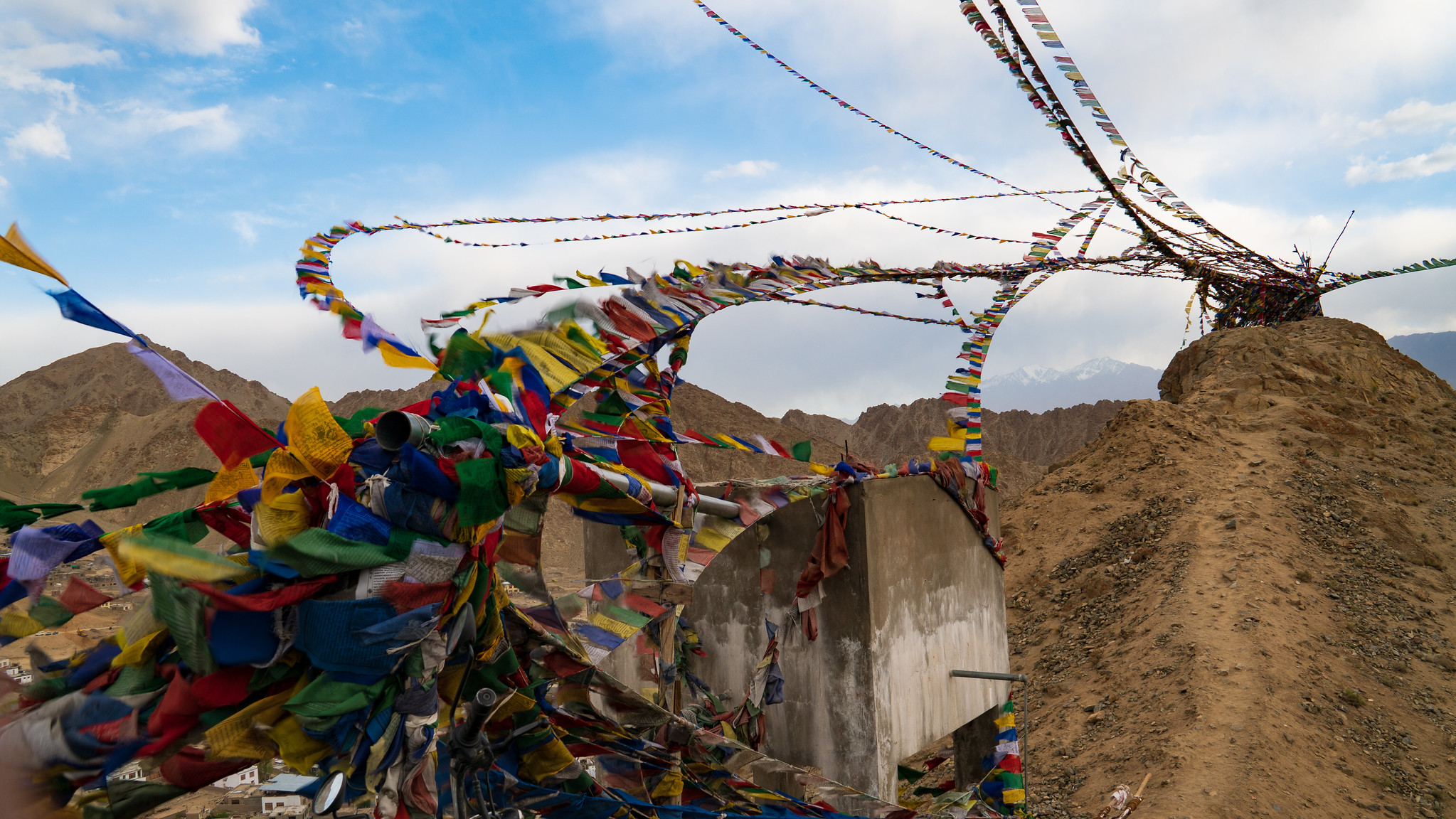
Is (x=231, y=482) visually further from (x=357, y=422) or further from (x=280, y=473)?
(x=357, y=422)

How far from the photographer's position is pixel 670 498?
370 centimetres

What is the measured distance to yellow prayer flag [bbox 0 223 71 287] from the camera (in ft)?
6.81

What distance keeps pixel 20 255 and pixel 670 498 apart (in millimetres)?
2265

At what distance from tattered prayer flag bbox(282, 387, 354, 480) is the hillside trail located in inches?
244

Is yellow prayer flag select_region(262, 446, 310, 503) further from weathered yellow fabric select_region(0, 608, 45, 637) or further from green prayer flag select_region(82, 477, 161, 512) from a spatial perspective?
weathered yellow fabric select_region(0, 608, 45, 637)

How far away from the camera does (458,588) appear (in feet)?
8.48

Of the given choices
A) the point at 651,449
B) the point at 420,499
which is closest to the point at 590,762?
the point at 651,449

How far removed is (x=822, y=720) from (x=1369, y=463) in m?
13.2

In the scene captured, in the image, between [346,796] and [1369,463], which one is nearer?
[346,796]

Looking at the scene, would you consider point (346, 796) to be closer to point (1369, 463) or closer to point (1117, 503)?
point (1117, 503)

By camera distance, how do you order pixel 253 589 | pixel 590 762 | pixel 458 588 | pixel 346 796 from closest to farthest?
pixel 253 589, pixel 346 796, pixel 458 588, pixel 590 762

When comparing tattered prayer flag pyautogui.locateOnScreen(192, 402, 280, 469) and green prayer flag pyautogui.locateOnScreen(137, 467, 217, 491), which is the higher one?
tattered prayer flag pyautogui.locateOnScreen(192, 402, 280, 469)

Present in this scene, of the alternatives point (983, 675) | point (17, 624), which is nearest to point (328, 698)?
point (17, 624)

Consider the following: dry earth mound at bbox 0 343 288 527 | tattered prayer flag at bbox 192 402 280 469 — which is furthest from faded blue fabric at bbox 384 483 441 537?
dry earth mound at bbox 0 343 288 527
